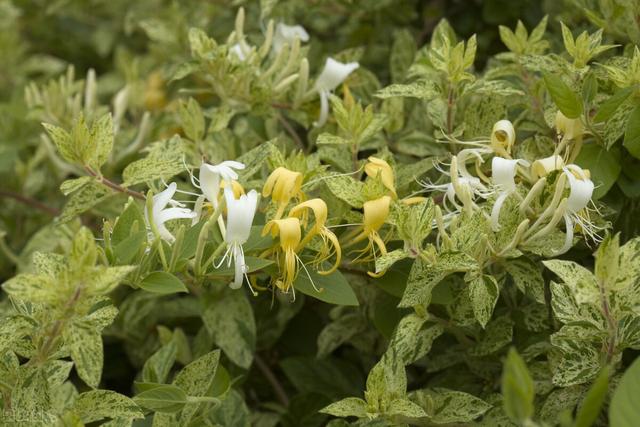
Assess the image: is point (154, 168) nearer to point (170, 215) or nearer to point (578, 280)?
point (170, 215)

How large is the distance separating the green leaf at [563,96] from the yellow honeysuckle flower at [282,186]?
10.4 inches

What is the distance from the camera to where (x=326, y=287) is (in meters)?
0.85

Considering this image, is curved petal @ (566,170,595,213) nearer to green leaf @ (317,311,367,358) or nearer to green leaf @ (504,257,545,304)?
green leaf @ (504,257,545,304)

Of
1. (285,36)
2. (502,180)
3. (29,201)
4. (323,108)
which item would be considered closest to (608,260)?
(502,180)

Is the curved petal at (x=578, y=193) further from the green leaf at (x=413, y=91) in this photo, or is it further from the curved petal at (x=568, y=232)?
the green leaf at (x=413, y=91)

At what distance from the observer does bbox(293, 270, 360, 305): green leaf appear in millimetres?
834

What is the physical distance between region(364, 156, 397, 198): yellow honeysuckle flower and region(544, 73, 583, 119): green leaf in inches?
7.0

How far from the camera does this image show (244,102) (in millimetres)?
1125

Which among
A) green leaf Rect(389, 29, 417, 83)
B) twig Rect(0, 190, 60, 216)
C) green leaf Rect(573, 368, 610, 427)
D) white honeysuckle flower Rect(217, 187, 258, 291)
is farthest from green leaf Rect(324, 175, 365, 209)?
twig Rect(0, 190, 60, 216)

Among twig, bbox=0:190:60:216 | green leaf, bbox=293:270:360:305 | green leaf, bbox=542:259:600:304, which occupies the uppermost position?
green leaf, bbox=542:259:600:304

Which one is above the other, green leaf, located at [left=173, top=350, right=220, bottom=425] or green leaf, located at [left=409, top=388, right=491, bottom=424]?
green leaf, located at [left=173, top=350, right=220, bottom=425]

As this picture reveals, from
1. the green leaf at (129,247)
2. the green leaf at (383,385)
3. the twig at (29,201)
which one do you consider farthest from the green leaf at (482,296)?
the twig at (29,201)

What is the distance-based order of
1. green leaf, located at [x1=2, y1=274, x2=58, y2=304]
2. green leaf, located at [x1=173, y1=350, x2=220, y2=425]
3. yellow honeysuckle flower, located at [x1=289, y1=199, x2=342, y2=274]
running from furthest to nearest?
green leaf, located at [x1=173, y1=350, x2=220, y2=425] < yellow honeysuckle flower, located at [x1=289, y1=199, x2=342, y2=274] < green leaf, located at [x1=2, y1=274, x2=58, y2=304]

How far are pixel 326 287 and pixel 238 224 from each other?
123mm
